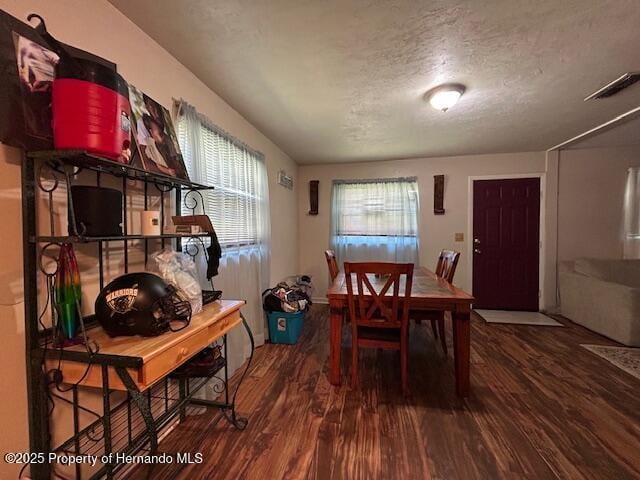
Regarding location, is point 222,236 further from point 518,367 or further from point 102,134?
point 518,367

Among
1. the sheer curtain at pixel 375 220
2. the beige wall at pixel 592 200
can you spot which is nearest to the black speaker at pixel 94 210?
the sheer curtain at pixel 375 220

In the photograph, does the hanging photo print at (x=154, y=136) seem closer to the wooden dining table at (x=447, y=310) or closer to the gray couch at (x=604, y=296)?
the wooden dining table at (x=447, y=310)

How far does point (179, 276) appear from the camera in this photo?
1.36m

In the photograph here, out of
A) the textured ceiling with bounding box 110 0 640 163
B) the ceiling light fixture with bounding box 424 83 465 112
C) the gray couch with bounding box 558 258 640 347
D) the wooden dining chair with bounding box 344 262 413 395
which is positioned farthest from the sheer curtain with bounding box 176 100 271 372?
the gray couch with bounding box 558 258 640 347

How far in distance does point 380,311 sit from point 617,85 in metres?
2.53

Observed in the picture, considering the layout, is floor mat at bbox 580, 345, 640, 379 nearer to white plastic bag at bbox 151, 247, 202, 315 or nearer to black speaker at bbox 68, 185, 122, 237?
white plastic bag at bbox 151, 247, 202, 315

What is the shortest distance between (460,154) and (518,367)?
296 centimetres

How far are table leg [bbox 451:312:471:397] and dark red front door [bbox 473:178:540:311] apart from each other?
2577 millimetres

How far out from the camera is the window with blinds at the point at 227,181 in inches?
75.6

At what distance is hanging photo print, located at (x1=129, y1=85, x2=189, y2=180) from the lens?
4.45 feet

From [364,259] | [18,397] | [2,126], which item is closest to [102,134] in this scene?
[2,126]

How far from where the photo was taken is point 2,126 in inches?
35.3

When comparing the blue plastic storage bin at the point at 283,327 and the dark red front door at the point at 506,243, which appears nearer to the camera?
the blue plastic storage bin at the point at 283,327

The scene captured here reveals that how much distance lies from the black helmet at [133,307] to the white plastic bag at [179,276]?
0.22m
